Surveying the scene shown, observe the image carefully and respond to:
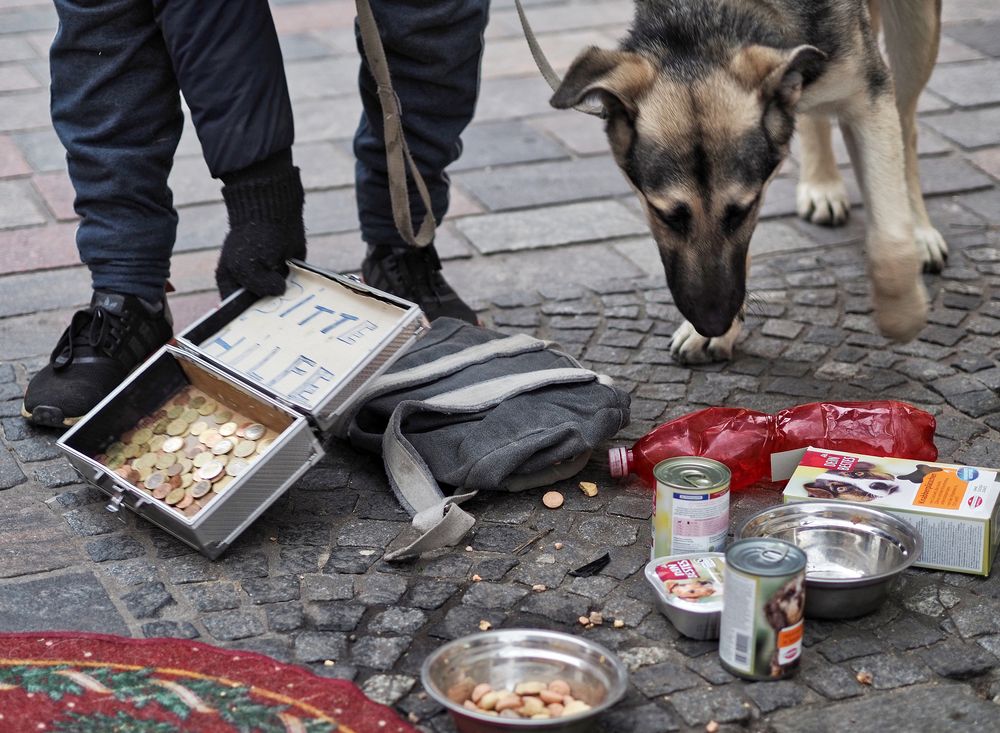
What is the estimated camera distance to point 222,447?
9.75 ft

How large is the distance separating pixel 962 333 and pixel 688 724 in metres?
2.12

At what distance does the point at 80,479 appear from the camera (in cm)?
318

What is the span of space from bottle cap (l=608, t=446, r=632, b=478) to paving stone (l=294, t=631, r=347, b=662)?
0.86 metres

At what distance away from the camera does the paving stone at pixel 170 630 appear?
2518 mm

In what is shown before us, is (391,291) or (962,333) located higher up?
(391,291)

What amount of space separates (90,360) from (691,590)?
6.18 ft

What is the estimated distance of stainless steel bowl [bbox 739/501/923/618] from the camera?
246 centimetres

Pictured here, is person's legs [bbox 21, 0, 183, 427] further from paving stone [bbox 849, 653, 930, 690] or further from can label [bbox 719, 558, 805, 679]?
paving stone [bbox 849, 653, 930, 690]

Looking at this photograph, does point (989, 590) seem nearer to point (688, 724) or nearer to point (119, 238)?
point (688, 724)

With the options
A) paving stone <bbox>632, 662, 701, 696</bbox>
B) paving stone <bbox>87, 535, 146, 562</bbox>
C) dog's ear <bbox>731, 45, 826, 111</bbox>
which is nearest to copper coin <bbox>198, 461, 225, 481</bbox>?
paving stone <bbox>87, 535, 146, 562</bbox>

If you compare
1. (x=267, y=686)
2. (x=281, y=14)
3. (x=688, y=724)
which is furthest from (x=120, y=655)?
(x=281, y=14)

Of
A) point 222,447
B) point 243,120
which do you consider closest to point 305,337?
point 222,447

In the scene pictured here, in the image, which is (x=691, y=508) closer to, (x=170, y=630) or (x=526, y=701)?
(x=526, y=701)

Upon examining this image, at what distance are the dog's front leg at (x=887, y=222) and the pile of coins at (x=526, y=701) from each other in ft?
5.74
